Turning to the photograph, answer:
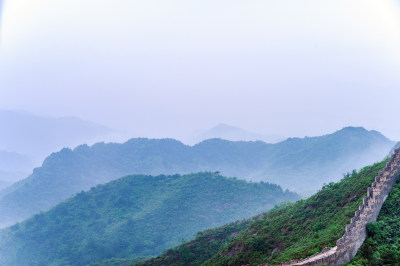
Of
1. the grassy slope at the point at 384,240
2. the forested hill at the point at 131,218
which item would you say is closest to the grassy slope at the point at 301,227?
the grassy slope at the point at 384,240

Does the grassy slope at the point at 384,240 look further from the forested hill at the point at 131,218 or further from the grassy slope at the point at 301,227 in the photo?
the forested hill at the point at 131,218

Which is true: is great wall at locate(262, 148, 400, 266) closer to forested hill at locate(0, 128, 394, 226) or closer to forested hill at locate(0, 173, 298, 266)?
forested hill at locate(0, 173, 298, 266)

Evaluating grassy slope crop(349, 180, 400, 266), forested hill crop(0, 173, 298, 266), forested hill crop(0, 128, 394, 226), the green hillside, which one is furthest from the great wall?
forested hill crop(0, 128, 394, 226)

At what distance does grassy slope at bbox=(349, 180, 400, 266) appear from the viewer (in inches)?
638

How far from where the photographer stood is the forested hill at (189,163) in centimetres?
12344

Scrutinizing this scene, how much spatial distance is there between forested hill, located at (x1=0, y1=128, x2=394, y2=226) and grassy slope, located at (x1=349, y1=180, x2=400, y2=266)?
108 meters

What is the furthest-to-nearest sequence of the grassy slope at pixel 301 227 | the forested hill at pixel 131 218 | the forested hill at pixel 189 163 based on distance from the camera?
the forested hill at pixel 189 163 → the forested hill at pixel 131 218 → the grassy slope at pixel 301 227

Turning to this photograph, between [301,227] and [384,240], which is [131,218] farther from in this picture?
[384,240]

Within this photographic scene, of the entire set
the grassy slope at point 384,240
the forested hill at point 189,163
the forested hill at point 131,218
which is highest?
the forested hill at point 189,163

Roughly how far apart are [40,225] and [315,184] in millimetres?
92360

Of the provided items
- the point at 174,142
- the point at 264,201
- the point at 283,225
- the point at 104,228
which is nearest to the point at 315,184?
the point at 264,201

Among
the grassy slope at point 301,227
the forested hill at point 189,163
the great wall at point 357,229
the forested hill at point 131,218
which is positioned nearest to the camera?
the great wall at point 357,229

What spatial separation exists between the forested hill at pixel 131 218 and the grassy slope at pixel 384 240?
54777 millimetres

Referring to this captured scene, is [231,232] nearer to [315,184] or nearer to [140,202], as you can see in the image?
[140,202]
